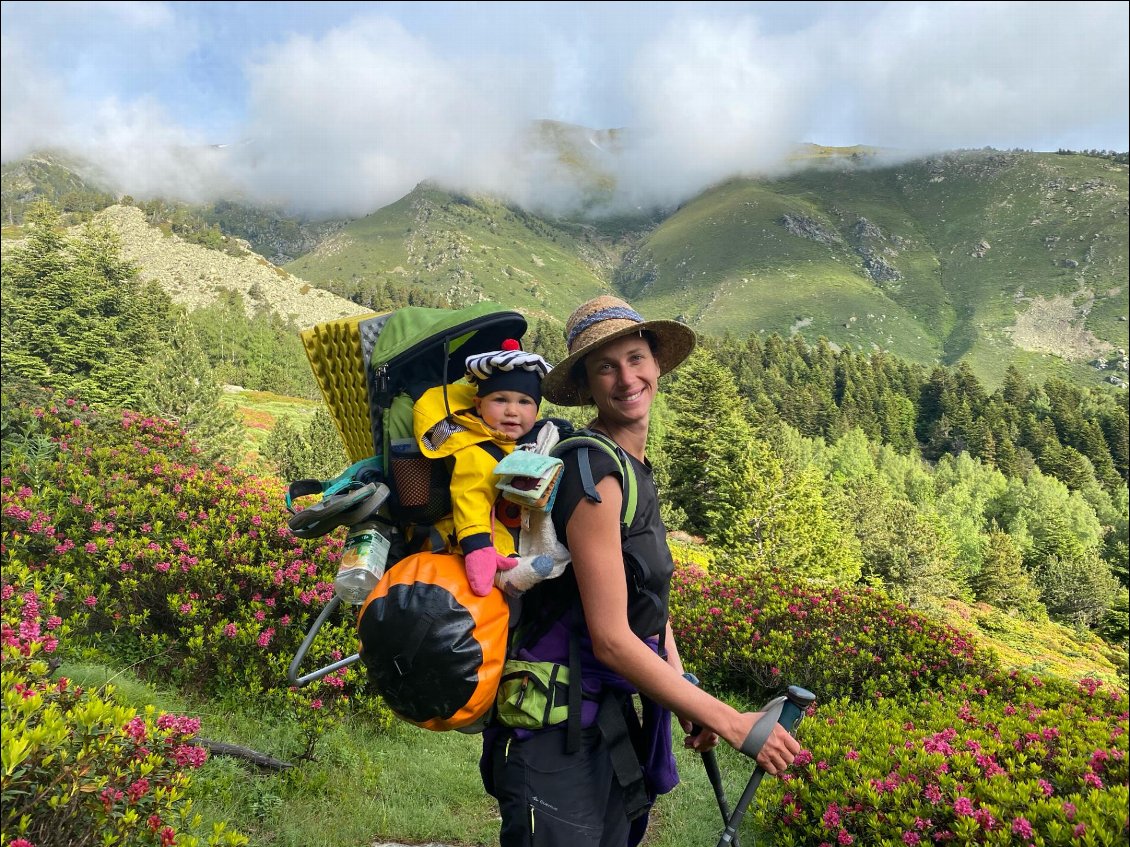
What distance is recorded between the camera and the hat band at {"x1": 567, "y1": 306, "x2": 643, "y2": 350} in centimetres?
203

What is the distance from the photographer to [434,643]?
1552 millimetres

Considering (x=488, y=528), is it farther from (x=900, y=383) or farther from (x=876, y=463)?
(x=900, y=383)

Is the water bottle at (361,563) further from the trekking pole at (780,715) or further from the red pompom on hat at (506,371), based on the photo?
the trekking pole at (780,715)

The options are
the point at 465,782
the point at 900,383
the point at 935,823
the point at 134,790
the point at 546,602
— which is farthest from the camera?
the point at 900,383

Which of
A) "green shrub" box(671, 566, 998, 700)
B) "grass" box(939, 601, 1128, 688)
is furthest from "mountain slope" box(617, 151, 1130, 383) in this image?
"green shrub" box(671, 566, 998, 700)

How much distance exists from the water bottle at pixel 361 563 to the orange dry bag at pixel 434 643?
128 mm

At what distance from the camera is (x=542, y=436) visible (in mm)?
1938

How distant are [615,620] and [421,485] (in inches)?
27.3

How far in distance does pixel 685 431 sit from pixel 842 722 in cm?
2672

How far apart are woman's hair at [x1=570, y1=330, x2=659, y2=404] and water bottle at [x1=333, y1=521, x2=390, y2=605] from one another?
83cm

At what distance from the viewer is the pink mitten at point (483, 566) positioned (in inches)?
63.9

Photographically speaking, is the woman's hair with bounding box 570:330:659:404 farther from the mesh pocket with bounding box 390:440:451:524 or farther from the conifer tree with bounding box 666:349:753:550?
the conifer tree with bounding box 666:349:753:550

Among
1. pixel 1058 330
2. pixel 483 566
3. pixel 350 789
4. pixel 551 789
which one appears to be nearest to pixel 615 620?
pixel 483 566

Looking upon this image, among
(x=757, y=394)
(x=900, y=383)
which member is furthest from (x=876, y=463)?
(x=900, y=383)
